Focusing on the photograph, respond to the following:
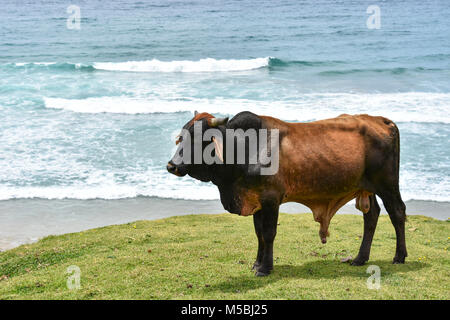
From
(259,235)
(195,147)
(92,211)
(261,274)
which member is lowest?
(92,211)

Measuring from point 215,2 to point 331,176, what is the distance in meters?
60.8

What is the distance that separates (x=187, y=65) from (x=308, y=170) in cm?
2996

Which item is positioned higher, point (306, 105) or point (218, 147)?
point (218, 147)

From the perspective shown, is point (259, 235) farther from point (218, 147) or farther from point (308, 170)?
point (218, 147)

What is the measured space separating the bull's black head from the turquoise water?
7.60 meters

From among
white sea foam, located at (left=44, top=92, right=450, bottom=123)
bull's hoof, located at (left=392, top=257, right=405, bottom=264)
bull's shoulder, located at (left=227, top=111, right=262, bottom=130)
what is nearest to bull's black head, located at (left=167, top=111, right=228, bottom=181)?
bull's shoulder, located at (left=227, top=111, right=262, bottom=130)

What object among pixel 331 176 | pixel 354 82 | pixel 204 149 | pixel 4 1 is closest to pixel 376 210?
pixel 331 176

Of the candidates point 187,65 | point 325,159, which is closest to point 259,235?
point 325,159

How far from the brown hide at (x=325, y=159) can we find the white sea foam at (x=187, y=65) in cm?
2881

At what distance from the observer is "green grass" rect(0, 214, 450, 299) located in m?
6.41

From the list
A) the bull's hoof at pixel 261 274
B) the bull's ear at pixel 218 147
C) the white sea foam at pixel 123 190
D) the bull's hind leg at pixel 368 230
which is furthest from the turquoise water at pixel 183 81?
the bull's ear at pixel 218 147

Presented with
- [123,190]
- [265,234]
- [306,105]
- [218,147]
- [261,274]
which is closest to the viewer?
[218,147]

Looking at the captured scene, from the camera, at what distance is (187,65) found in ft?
117

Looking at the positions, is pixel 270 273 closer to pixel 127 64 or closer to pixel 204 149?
pixel 204 149
